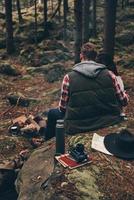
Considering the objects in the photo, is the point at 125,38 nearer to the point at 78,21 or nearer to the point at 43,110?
the point at 78,21

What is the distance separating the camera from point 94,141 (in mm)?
8203

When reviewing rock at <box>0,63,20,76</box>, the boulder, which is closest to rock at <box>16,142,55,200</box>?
the boulder

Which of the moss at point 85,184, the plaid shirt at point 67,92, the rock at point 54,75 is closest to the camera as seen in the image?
the moss at point 85,184

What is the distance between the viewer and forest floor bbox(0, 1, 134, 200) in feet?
22.5

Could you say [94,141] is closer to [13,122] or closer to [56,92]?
[13,122]

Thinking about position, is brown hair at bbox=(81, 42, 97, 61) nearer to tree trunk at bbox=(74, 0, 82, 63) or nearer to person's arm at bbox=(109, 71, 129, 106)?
person's arm at bbox=(109, 71, 129, 106)

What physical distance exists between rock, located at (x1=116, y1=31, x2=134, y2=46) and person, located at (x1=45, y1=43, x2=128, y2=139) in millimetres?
20444

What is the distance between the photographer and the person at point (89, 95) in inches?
332

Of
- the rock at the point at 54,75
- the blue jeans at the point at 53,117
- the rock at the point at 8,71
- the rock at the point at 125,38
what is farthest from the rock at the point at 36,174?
the rock at the point at 125,38

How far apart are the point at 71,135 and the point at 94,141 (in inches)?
32.4

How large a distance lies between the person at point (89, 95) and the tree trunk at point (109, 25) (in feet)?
27.2

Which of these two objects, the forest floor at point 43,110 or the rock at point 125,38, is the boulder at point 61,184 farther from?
the rock at point 125,38

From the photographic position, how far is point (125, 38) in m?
29.1

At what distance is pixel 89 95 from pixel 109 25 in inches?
354
